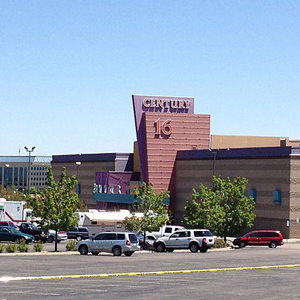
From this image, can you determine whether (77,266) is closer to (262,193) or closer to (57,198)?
(57,198)

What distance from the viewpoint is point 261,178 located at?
97062 mm

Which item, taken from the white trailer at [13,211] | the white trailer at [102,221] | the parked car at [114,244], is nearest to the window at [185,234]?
the parked car at [114,244]

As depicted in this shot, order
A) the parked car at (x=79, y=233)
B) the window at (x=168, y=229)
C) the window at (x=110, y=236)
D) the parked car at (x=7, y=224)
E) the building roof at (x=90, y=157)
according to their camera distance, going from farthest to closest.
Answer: the building roof at (x=90, y=157)
the parked car at (x=7, y=224)
the parked car at (x=79, y=233)
the window at (x=168, y=229)
the window at (x=110, y=236)

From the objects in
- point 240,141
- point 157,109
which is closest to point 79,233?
point 157,109

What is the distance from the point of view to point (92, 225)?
8162 cm

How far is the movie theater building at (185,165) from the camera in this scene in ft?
305

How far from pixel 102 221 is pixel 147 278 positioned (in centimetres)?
4457

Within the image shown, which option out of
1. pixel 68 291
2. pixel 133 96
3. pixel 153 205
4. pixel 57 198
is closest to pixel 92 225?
pixel 153 205

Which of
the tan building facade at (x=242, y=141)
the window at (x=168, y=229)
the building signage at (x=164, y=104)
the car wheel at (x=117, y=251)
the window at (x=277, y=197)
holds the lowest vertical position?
the car wheel at (x=117, y=251)

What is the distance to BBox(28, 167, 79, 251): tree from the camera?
205ft

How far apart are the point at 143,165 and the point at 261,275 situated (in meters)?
72.0

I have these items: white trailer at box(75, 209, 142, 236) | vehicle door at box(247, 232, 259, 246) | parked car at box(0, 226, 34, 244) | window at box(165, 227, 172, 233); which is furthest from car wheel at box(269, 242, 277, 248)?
parked car at box(0, 226, 34, 244)

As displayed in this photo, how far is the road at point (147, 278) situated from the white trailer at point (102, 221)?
2597 centimetres

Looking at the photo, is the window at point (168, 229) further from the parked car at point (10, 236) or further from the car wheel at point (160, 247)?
the parked car at point (10, 236)
